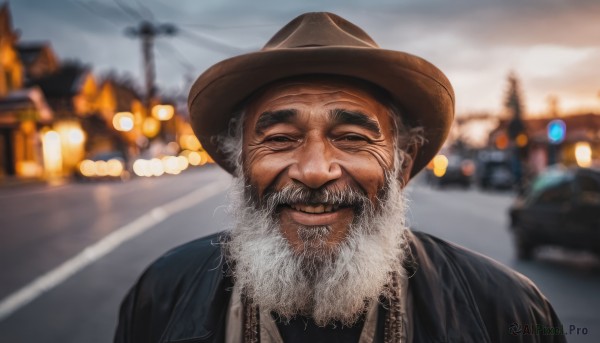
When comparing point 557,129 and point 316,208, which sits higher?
point 557,129

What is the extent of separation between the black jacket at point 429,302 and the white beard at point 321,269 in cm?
11

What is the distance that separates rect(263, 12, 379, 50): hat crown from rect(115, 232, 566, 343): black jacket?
2.85 feet

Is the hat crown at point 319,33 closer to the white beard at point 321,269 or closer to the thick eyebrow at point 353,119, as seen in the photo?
the thick eyebrow at point 353,119

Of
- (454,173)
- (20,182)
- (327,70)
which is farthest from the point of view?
(20,182)

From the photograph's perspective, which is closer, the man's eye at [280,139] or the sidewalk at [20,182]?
the man's eye at [280,139]

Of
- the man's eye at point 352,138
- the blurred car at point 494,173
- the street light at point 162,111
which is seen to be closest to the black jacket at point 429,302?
the man's eye at point 352,138

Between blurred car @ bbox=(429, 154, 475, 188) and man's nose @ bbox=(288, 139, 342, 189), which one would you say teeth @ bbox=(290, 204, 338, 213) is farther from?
blurred car @ bbox=(429, 154, 475, 188)

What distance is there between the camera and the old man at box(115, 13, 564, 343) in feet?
6.23

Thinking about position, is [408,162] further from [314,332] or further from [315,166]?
[314,332]

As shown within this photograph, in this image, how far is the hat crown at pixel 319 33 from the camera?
1.98 metres

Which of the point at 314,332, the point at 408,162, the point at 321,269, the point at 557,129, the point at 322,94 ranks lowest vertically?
the point at 314,332

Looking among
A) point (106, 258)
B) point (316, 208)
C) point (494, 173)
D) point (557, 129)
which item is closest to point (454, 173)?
point (494, 173)

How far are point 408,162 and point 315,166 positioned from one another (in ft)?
2.17

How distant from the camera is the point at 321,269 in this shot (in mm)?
1960
